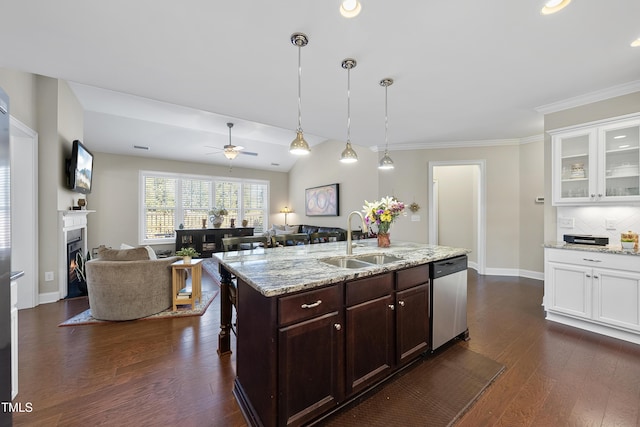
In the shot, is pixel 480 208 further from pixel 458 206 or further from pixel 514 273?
pixel 514 273

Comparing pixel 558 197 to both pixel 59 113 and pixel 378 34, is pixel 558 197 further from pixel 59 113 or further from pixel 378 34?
pixel 59 113

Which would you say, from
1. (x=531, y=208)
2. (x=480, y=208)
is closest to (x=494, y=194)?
(x=480, y=208)

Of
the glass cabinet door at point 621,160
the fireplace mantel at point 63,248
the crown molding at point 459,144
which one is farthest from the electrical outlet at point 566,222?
the fireplace mantel at point 63,248

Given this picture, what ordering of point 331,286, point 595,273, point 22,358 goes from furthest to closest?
1. point 595,273
2. point 22,358
3. point 331,286

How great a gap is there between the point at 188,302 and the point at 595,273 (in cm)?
462

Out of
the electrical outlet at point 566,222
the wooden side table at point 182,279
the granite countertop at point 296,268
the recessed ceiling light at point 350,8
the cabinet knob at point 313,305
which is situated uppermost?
the recessed ceiling light at point 350,8

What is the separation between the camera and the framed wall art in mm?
6883

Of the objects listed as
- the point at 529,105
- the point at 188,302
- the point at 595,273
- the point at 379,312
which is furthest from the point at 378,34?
the point at 188,302

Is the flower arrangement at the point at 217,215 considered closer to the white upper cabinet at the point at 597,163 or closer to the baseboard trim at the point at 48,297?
the baseboard trim at the point at 48,297

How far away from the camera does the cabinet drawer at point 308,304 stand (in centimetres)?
137

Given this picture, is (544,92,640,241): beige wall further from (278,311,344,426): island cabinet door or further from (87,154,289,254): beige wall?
(87,154,289,254): beige wall

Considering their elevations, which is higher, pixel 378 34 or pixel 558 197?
pixel 378 34

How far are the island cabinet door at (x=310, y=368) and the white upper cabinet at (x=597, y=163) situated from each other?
3348 mm

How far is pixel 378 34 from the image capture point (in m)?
1.98
